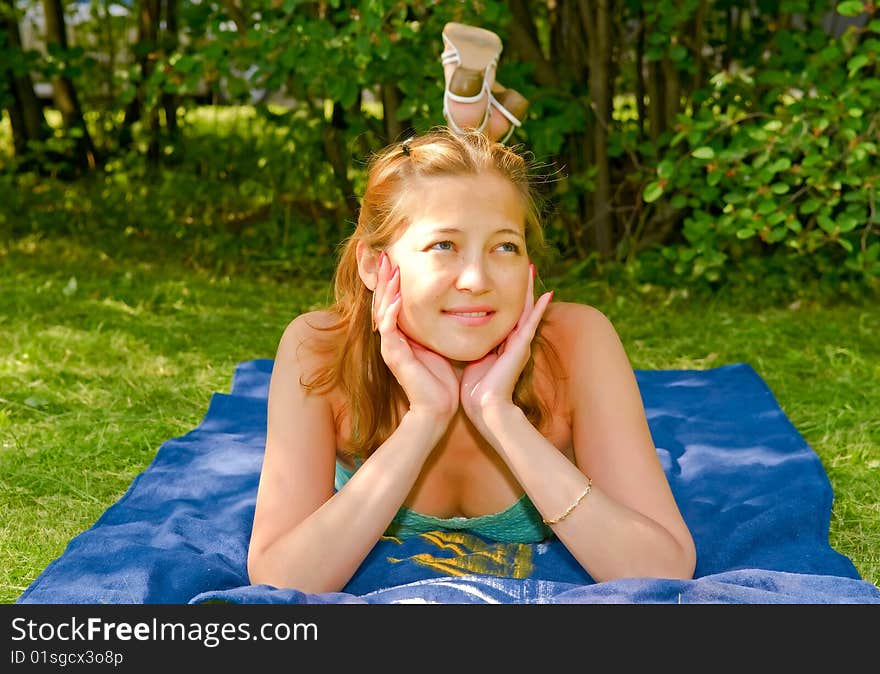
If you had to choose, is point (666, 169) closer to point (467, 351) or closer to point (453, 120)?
point (453, 120)

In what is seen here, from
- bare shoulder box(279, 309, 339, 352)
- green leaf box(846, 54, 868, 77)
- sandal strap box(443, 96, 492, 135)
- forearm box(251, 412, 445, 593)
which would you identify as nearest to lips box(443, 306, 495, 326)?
forearm box(251, 412, 445, 593)

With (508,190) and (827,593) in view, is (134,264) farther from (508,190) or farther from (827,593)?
(827,593)

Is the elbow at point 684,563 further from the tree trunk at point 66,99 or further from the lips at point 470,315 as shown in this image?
the tree trunk at point 66,99

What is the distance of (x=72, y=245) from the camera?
255 inches

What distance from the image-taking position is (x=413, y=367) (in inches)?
93.2

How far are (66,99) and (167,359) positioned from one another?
339 centimetres

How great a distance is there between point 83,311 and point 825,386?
3.14m

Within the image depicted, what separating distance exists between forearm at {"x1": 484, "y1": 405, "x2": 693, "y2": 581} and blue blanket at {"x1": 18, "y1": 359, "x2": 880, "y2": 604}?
8 cm

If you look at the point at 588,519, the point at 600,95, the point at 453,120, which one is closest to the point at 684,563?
the point at 588,519

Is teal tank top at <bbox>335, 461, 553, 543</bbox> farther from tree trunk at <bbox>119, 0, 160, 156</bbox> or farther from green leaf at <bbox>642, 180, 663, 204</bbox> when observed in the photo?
tree trunk at <bbox>119, 0, 160, 156</bbox>

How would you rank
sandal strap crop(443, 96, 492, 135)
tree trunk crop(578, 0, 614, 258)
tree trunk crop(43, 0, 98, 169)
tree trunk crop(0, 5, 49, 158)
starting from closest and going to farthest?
sandal strap crop(443, 96, 492, 135)
tree trunk crop(578, 0, 614, 258)
tree trunk crop(0, 5, 49, 158)
tree trunk crop(43, 0, 98, 169)

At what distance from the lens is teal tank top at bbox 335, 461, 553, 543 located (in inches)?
104

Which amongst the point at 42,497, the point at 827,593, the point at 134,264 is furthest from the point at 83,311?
the point at 827,593
